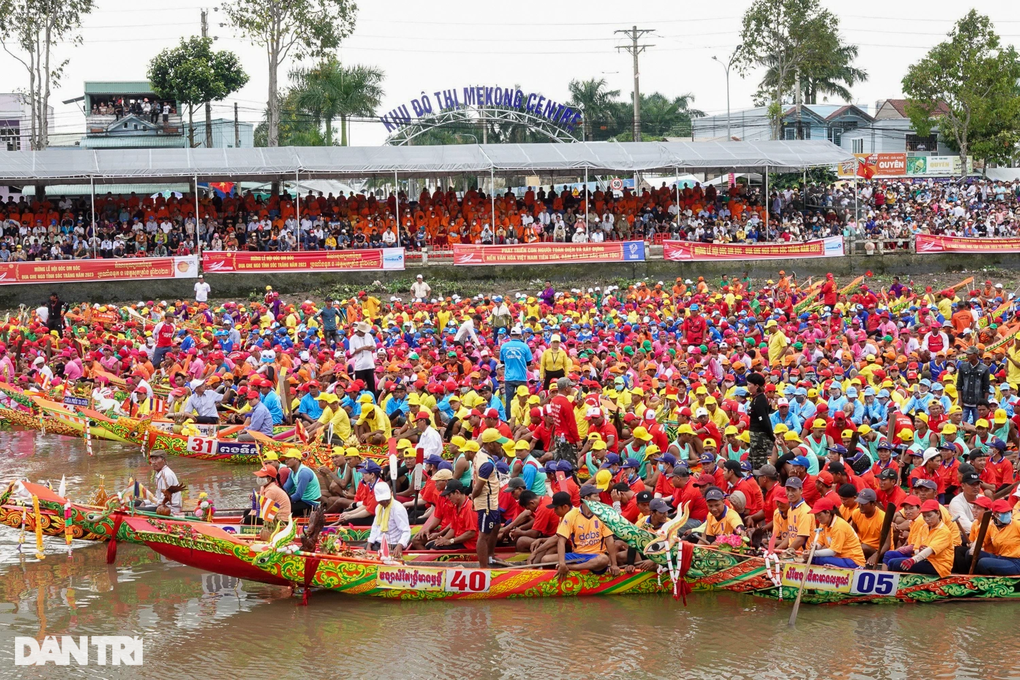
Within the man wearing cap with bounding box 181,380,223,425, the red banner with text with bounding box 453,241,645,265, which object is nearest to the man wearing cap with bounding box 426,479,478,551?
the man wearing cap with bounding box 181,380,223,425

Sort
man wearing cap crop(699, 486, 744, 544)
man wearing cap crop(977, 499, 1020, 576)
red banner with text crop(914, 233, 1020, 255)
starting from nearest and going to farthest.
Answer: man wearing cap crop(977, 499, 1020, 576) → man wearing cap crop(699, 486, 744, 544) → red banner with text crop(914, 233, 1020, 255)

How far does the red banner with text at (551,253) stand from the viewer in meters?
30.4

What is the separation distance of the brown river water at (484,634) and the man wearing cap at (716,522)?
24.5 inches

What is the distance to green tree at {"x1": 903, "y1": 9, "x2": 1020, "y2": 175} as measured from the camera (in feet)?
143

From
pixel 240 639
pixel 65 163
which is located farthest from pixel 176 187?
pixel 240 639

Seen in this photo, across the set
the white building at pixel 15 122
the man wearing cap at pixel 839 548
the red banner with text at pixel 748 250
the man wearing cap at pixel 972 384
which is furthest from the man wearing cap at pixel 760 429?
the white building at pixel 15 122

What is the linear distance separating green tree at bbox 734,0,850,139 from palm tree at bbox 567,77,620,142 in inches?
426

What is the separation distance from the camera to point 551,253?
30.6 meters

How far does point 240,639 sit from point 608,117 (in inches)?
1976

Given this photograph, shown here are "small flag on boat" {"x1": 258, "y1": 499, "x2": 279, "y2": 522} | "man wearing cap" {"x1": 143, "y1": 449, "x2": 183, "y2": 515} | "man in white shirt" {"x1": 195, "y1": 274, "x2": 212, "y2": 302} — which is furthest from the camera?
"man in white shirt" {"x1": 195, "y1": 274, "x2": 212, "y2": 302}

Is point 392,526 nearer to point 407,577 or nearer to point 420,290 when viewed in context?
point 407,577

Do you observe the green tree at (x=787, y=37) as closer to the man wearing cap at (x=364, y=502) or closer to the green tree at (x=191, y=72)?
the green tree at (x=191, y=72)

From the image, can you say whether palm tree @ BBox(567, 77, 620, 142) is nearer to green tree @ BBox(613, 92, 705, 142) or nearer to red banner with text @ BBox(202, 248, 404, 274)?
green tree @ BBox(613, 92, 705, 142)

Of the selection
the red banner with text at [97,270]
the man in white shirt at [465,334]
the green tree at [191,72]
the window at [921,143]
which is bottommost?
the man in white shirt at [465,334]
